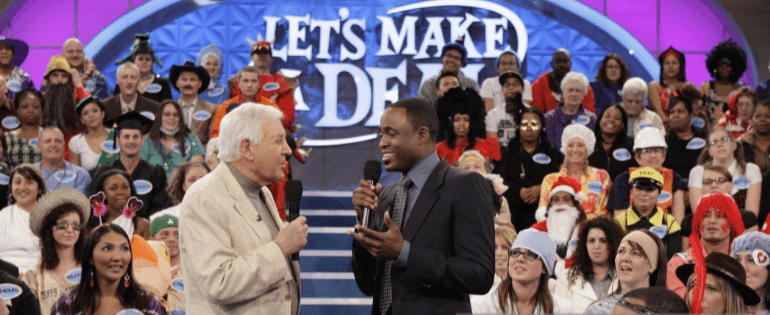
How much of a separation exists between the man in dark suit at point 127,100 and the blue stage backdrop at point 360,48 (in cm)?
323

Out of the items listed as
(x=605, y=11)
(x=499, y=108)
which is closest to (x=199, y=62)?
(x=499, y=108)

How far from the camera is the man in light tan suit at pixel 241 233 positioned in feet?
8.73

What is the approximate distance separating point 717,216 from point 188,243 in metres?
3.94

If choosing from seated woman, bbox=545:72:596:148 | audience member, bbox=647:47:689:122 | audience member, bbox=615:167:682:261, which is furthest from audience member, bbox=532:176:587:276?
audience member, bbox=647:47:689:122

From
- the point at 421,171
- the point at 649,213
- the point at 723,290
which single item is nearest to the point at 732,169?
the point at 649,213

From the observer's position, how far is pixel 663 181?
6688 millimetres

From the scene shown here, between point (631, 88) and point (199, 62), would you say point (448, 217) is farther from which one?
point (199, 62)

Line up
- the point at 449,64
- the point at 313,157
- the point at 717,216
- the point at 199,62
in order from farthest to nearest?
the point at 313,157
the point at 199,62
the point at 449,64
the point at 717,216

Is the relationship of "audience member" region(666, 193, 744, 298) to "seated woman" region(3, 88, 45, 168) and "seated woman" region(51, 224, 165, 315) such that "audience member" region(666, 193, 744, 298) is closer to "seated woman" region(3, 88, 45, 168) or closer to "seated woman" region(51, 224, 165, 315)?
"seated woman" region(51, 224, 165, 315)

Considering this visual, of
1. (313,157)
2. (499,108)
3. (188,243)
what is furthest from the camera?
(313,157)

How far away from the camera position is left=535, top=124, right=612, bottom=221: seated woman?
6676 mm

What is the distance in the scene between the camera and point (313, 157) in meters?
11.6

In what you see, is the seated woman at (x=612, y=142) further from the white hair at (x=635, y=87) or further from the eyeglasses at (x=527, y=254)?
the eyeglasses at (x=527, y=254)

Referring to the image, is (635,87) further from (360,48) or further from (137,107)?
(137,107)
